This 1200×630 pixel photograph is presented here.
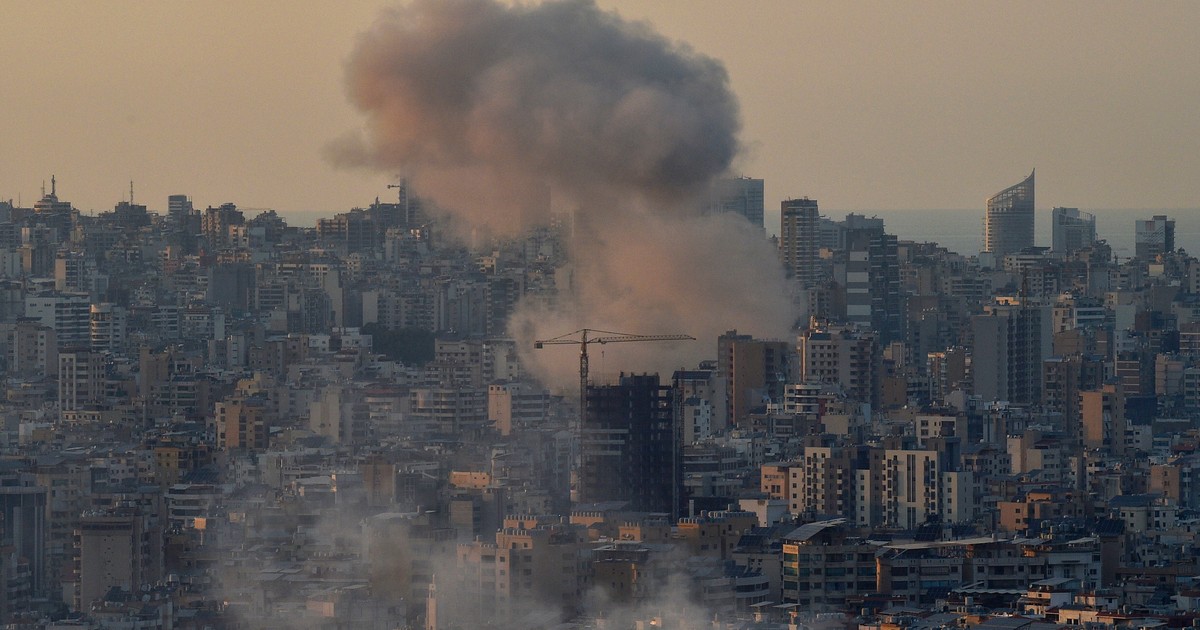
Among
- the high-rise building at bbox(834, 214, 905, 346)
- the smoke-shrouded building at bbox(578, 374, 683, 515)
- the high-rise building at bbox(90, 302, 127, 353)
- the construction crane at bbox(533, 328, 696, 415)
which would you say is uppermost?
the high-rise building at bbox(834, 214, 905, 346)

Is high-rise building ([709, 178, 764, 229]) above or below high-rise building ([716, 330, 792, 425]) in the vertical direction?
above

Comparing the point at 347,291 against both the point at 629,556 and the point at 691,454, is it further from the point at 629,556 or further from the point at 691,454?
the point at 629,556

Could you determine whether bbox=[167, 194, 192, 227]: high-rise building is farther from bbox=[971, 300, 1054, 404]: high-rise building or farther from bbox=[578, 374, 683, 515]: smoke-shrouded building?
bbox=[578, 374, 683, 515]: smoke-shrouded building

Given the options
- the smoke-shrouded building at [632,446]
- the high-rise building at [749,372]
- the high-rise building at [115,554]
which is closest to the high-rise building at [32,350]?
the high-rise building at [749,372]

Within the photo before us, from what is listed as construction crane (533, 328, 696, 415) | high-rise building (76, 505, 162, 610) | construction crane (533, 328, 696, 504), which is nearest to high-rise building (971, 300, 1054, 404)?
construction crane (533, 328, 696, 504)

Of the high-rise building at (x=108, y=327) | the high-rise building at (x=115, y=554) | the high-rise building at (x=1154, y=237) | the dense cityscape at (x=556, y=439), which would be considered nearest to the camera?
the dense cityscape at (x=556, y=439)

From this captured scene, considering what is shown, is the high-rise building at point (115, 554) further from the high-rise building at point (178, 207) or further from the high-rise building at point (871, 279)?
the high-rise building at point (178, 207)
